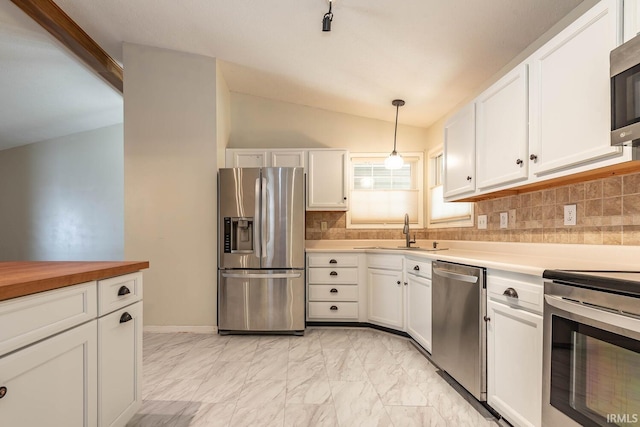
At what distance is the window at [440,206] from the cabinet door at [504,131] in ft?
2.93

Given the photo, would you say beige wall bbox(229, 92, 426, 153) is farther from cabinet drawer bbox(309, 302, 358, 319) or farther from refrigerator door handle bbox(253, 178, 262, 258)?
cabinet drawer bbox(309, 302, 358, 319)

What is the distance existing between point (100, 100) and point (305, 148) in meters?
3.35

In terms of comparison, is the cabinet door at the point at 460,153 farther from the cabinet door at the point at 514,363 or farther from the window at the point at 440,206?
the cabinet door at the point at 514,363

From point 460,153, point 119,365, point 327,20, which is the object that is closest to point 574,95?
point 460,153

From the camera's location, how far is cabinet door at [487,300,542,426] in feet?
4.83

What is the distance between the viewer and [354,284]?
11.8ft

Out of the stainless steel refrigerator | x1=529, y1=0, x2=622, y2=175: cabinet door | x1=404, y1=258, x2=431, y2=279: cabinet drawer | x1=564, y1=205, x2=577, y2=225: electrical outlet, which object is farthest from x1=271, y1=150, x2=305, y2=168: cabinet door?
x1=564, y1=205, x2=577, y2=225: electrical outlet

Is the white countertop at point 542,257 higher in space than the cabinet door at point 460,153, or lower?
lower

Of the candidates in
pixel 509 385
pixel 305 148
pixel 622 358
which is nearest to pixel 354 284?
pixel 305 148

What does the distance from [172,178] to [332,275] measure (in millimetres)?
1993

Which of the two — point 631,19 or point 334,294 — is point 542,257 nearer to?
point 631,19

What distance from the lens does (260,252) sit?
3379mm

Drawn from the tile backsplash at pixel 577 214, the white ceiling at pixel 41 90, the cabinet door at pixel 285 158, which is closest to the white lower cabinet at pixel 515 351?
the tile backsplash at pixel 577 214

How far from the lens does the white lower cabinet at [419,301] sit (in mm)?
2639
